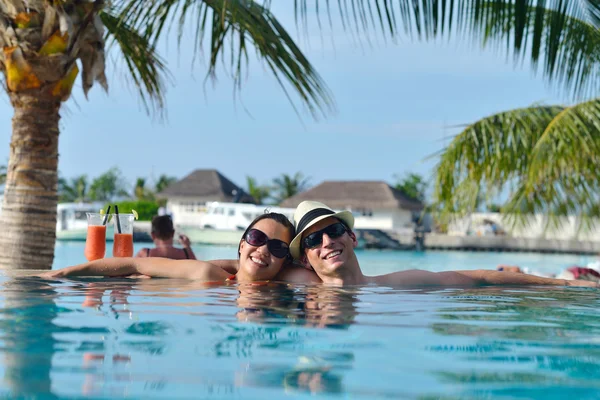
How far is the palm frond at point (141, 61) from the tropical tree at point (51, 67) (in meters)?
0.50

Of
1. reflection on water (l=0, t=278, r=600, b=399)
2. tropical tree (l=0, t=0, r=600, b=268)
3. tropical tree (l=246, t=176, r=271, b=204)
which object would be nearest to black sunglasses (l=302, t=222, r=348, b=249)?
reflection on water (l=0, t=278, r=600, b=399)

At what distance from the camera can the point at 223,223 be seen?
4428cm

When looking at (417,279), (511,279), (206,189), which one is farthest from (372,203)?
(417,279)

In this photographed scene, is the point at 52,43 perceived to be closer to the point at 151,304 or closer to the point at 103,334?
the point at 151,304

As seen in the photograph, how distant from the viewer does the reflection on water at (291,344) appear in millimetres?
2127

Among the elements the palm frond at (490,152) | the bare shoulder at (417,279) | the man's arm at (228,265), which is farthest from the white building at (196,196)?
the bare shoulder at (417,279)

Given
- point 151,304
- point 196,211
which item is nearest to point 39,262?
point 151,304

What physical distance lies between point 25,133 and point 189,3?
183cm

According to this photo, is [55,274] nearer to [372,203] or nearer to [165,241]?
[165,241]

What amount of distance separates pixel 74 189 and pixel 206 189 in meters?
21.1

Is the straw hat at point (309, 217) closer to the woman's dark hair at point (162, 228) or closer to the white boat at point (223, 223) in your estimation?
the woman's dark hair at point (162, 228)

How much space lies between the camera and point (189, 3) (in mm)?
6621

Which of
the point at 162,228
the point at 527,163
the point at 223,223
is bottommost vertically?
the point at 223,223

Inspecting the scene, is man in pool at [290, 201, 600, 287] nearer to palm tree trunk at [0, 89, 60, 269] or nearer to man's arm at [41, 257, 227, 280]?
man's arm at [41, 257, 227, 280]
